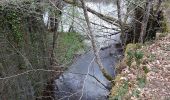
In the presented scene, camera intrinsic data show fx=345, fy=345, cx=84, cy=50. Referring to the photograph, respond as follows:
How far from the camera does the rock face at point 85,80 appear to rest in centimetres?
1198

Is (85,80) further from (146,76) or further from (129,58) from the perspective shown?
(146,76)

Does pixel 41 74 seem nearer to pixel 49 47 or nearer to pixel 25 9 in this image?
pixel 49 47

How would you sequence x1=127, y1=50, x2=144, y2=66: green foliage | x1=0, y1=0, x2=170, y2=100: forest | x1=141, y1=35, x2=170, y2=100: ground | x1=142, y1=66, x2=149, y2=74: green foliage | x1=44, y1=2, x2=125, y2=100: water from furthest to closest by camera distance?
x1=44, y1=2, x2=125, y2=100: water < x1=0, y1=0, x2=170, y2=100: forest < x1=127, y1=50, x2=144, y2=66: green foliage < x1=142, y1=66, x2=149, y2=74: green foliage < x1=141, y1=35, x2=170, y2=100: ground

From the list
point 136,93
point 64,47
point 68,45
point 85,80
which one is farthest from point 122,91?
point 64,47

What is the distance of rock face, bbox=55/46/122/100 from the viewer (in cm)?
1198

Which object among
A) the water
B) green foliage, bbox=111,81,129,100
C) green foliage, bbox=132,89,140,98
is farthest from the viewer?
the water

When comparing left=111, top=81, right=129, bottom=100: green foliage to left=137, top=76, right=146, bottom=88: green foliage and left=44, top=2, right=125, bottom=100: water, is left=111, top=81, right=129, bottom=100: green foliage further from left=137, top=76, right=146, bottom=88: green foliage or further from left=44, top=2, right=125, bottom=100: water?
left=44, top=2, right=125, bottom=100: water

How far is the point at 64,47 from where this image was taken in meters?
14.0

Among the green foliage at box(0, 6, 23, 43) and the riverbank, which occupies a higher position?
the green foliage at box(0, 6, 23, 43)

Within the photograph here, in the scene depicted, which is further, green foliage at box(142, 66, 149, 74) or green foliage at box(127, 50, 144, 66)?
green foliage at box(127, 50, 144, 66)

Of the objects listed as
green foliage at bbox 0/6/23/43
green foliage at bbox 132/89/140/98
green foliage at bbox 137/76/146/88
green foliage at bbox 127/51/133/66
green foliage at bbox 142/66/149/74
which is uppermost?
green foliage at bbox 0/6/23/43

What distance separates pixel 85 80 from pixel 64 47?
2619mm

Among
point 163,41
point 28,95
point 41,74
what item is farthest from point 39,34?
point 163,41

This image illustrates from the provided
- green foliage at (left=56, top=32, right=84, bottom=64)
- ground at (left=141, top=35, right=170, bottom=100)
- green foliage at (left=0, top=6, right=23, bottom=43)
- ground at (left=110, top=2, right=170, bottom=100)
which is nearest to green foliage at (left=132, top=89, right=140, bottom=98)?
ground at (left=110, top=2, right=170, bottom=100)
